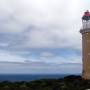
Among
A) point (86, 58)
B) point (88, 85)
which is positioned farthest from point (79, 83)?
point (86, 58)

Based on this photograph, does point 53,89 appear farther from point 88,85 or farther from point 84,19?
point 84,19

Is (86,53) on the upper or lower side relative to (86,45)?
lower

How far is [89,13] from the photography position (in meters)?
33.5

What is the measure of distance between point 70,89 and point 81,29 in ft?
31.1

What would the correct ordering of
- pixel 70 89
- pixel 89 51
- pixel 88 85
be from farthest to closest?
pixel 89 51
pixel 88 85
pixel 70 89

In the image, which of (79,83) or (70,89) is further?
(79,83)

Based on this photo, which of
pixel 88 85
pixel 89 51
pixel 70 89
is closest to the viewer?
pixel 70 89

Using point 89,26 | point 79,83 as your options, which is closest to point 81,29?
point 89,26

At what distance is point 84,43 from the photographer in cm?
3253

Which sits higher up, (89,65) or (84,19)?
(84,19)

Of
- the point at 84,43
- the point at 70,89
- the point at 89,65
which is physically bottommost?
the point at 70,89

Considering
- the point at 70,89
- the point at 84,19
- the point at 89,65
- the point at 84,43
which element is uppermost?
the point at 84,19

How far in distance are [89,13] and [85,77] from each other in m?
A: 6.73

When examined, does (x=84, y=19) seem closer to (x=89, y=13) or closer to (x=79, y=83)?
(x=89, y=13)
